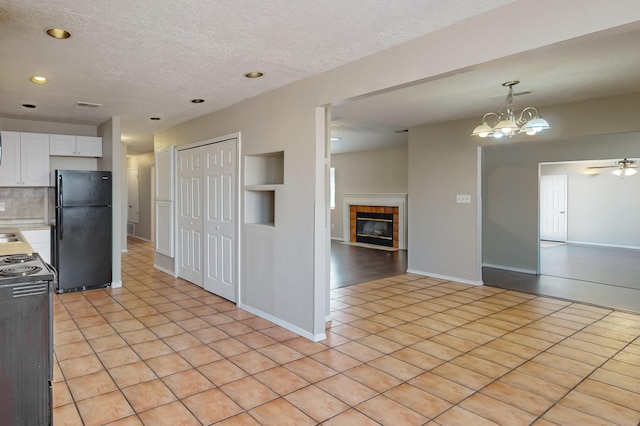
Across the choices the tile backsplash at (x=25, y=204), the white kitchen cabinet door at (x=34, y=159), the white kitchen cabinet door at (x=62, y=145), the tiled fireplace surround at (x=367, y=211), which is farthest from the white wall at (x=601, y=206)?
the tile backsplash at (x=25, y=204)

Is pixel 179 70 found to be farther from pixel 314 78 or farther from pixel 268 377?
pixel 268 377

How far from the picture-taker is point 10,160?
5152 mm

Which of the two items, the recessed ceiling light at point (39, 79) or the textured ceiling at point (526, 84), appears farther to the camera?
the recessed ceiling light at point (39, 79)

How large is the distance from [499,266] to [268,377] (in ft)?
17.7

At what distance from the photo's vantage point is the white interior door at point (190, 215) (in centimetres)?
538

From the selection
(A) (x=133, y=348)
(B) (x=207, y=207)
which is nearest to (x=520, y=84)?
(B) (x=207, y=207)

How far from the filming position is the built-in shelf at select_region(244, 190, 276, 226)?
14.6 feet

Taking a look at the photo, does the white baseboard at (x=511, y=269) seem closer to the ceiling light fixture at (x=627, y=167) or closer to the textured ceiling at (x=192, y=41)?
the ceiling light fixture at (x=627, y=167)

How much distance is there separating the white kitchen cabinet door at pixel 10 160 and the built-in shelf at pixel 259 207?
3.29 meters

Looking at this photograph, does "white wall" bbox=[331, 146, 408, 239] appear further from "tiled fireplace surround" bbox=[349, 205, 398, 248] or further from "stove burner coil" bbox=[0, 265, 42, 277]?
"stove burner coil" bbox=[0, 265, 42, 277]

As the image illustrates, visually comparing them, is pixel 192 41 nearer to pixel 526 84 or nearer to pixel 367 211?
pixel 526 84

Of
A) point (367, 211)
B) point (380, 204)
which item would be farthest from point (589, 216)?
point (367, 211)

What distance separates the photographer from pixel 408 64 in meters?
2.68

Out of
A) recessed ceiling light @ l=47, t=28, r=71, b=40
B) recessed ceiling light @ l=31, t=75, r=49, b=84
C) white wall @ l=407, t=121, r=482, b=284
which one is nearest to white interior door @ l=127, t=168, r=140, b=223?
recessed ceiling light @ l=31, t=75, r=49, b=84
